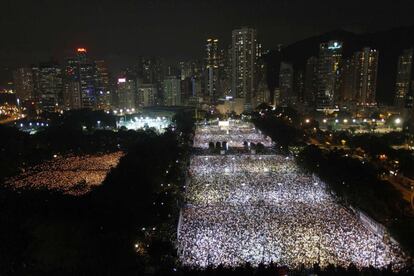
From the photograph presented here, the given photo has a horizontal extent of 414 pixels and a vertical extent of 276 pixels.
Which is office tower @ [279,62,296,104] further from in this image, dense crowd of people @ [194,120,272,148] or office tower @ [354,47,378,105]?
dense crowd of people @ [194,120,272,148]

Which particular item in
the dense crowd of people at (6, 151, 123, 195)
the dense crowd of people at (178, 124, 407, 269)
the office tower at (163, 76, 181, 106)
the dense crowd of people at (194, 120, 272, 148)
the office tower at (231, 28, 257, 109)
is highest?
the office tower at (231, 28, 257, 109)

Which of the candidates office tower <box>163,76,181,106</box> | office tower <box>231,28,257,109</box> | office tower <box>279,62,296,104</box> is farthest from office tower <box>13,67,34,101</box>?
office tower <box>279,62,296,104</box>

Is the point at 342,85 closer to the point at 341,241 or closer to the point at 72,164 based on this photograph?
the point at 72,164

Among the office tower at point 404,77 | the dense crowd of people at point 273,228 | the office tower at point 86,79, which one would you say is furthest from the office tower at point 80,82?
the dense crowd of people at point 273,228

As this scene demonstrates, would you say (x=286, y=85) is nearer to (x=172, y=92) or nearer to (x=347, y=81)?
(x=347, y=81)

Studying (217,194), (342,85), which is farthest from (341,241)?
(342,85)

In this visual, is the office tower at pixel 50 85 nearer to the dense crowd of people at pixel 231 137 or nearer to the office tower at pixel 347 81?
the dense crowd of people at pixel 231 137
